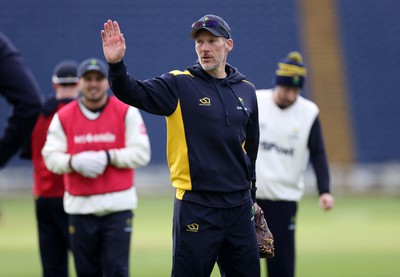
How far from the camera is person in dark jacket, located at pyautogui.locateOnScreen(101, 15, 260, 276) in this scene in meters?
5.13

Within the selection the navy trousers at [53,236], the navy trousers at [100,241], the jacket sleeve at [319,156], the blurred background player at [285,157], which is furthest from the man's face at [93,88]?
the jacket sleeve at [319,156]

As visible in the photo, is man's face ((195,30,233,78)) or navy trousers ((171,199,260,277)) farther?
man's face ((195,30,233,78))

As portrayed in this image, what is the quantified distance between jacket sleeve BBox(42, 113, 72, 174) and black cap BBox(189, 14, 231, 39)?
2063 mm

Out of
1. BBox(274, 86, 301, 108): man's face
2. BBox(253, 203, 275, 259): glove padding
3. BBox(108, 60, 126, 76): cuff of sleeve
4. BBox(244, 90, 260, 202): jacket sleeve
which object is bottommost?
BBox(253, 203, 275, 259): glove padding

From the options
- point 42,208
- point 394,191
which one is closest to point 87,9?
point 394,191

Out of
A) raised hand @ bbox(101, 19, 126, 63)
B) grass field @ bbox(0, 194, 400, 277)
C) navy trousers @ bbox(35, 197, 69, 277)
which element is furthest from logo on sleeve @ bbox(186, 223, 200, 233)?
grass field @ bbox(0, 194, 400, 277)

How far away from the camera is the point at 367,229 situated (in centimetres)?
1350

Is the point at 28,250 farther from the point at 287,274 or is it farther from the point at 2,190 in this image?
the point at 2,190

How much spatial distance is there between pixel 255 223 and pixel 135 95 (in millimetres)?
1194

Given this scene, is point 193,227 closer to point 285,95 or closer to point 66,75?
point 285,95

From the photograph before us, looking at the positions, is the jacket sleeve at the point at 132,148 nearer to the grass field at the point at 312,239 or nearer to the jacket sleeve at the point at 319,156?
the jacket sleeve at the point at 319,156

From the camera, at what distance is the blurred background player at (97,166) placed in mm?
6852

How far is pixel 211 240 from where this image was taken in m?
5.12

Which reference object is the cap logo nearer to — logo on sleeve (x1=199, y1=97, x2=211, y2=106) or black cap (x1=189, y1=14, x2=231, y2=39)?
black cap (x1=189, y1=14, x2=231, y2=39)
